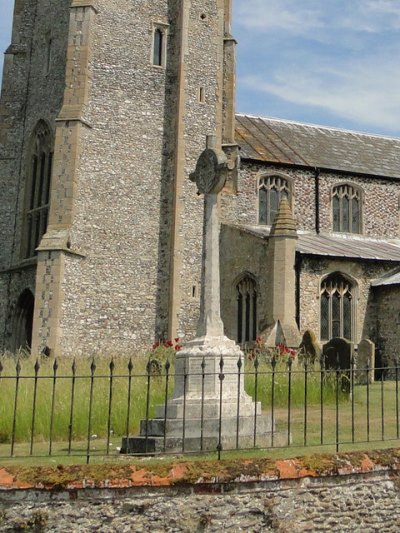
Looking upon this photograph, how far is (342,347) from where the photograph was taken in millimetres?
18422

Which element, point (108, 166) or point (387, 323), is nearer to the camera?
point (108, 166)

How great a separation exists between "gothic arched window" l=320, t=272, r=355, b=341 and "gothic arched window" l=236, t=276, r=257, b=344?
92.5 inches

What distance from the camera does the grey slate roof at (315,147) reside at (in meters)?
30.2

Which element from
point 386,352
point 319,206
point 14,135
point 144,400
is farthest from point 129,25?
point 144,400

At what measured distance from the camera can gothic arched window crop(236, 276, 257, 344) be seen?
25109mm

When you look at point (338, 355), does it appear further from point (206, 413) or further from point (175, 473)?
point (175, 473)

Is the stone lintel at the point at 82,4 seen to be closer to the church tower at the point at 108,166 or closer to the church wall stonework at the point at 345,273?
the church tower at the point at 108,166

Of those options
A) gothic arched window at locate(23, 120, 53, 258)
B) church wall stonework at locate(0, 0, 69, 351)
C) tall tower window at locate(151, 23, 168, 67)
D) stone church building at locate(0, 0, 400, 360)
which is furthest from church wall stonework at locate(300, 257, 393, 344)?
church wall stonework at locate(0, 0, 69, 351)

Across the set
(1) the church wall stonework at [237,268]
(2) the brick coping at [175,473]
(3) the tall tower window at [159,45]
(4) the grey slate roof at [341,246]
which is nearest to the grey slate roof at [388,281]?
(4) the grey slate roof at [341,246]

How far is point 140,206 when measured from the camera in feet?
83.4

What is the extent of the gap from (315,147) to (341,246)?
6.64m

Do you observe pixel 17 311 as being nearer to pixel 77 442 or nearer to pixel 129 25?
pixel 129 25

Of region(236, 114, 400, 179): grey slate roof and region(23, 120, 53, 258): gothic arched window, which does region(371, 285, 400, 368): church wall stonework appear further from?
region(23, 120, 53, 258): gothic arched window

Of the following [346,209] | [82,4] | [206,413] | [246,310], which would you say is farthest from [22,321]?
[206,413]
